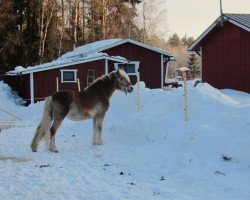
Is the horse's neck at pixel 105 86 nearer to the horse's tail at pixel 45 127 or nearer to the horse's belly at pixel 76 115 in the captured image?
the horse's belly at pixel 76 115

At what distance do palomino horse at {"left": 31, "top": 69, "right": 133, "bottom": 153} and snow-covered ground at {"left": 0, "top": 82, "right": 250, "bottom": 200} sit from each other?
16.3 inches

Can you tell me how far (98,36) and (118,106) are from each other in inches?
1246

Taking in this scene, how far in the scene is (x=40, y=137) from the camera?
1009cm

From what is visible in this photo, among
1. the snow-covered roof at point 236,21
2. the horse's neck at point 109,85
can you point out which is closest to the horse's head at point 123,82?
the horse's neck at point 109,85

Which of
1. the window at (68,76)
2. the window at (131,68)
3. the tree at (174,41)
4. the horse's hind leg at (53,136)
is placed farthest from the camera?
the tree at (174,41)

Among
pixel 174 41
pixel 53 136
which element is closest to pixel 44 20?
pixel 53 136

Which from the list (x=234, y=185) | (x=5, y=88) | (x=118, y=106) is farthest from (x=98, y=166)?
(x=5, y=88)

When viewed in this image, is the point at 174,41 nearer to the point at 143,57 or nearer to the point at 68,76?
the point at 143,57

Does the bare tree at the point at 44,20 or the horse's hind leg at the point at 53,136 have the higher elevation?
the bare tree at the point at 44,20

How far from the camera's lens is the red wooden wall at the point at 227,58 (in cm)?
2328

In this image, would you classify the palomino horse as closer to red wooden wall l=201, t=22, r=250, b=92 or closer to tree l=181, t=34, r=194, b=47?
red wooden wall l=201, t=22, r=250, b=92

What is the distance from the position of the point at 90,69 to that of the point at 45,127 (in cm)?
1939

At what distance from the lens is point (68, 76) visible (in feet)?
95.7

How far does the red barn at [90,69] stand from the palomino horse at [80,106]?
15708mm
